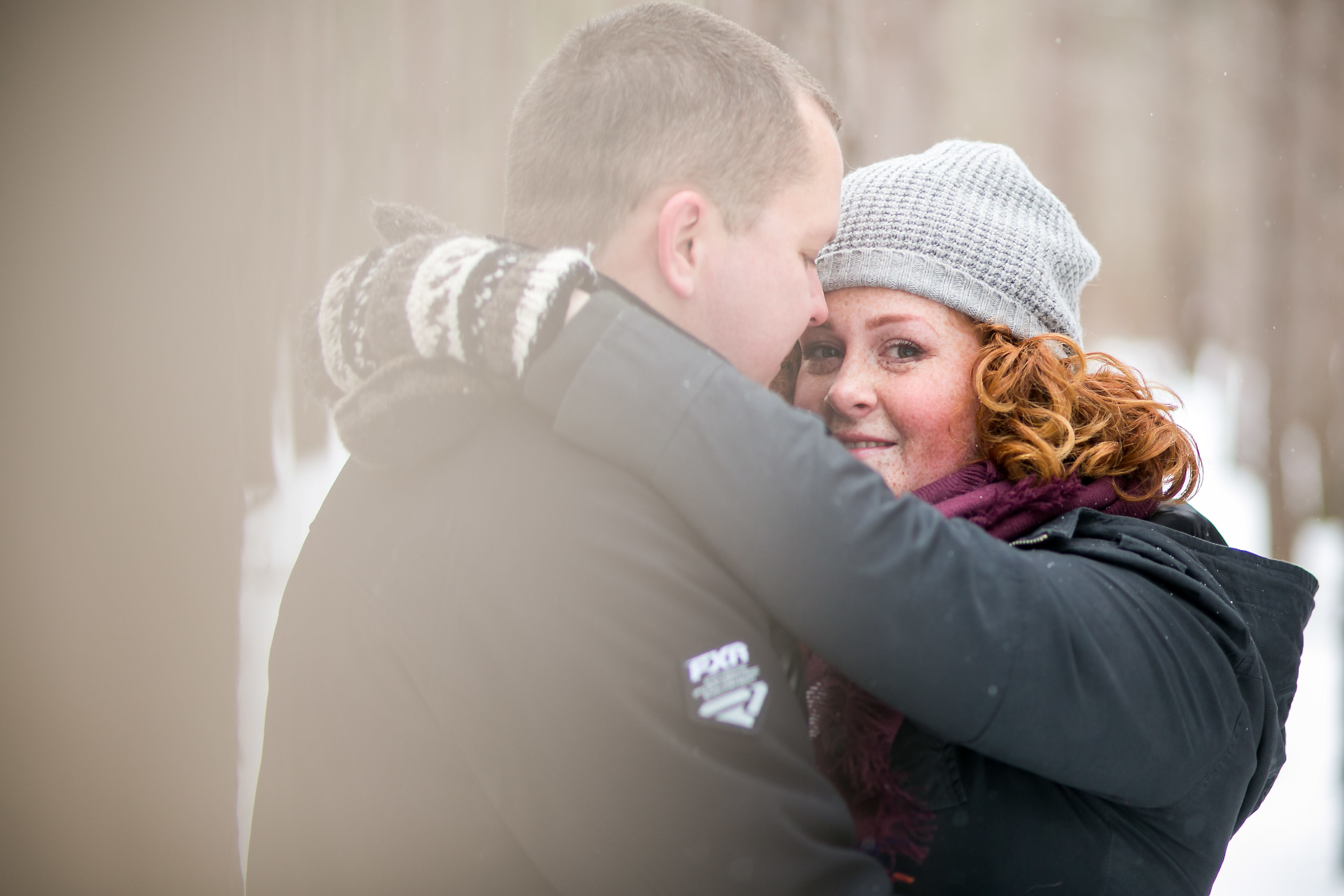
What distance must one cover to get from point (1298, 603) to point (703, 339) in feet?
2.83

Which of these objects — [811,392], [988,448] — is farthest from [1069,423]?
[811,392]

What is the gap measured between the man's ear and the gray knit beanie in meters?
0.41

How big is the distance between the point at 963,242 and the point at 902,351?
0.57 ft

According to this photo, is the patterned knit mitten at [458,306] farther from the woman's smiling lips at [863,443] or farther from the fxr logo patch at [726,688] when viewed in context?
the woman's smiling lips at [863,443]

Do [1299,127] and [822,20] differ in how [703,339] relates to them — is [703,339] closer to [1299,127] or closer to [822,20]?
[822,20]

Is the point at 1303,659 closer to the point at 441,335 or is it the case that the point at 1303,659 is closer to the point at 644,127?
the point at 644,127

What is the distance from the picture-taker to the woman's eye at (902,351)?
48.9 inches

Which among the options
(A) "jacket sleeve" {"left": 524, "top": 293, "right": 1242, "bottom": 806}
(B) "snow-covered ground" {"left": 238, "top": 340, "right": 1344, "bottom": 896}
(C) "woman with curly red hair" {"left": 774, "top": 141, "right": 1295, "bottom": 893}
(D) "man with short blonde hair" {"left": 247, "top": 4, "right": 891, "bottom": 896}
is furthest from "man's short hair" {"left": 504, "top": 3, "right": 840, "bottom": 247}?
(B) "snow-covered ground" {"left": 238, "top": 340, "right": 1344, "bottom": 896}

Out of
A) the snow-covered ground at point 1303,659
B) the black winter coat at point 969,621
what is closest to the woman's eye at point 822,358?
the black winter coat at point 969,621

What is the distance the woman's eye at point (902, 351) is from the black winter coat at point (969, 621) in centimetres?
34

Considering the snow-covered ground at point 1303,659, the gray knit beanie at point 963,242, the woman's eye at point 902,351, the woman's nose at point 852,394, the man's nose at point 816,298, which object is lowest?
the snow-covered ground at point 1303,659

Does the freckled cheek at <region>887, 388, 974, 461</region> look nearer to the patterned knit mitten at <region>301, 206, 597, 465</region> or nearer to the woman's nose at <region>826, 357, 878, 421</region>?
the woman's nose at <region>826, 357, 878, 421</region>

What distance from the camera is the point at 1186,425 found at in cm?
263

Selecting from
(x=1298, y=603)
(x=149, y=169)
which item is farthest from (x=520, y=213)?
(x=1298, y=603)
